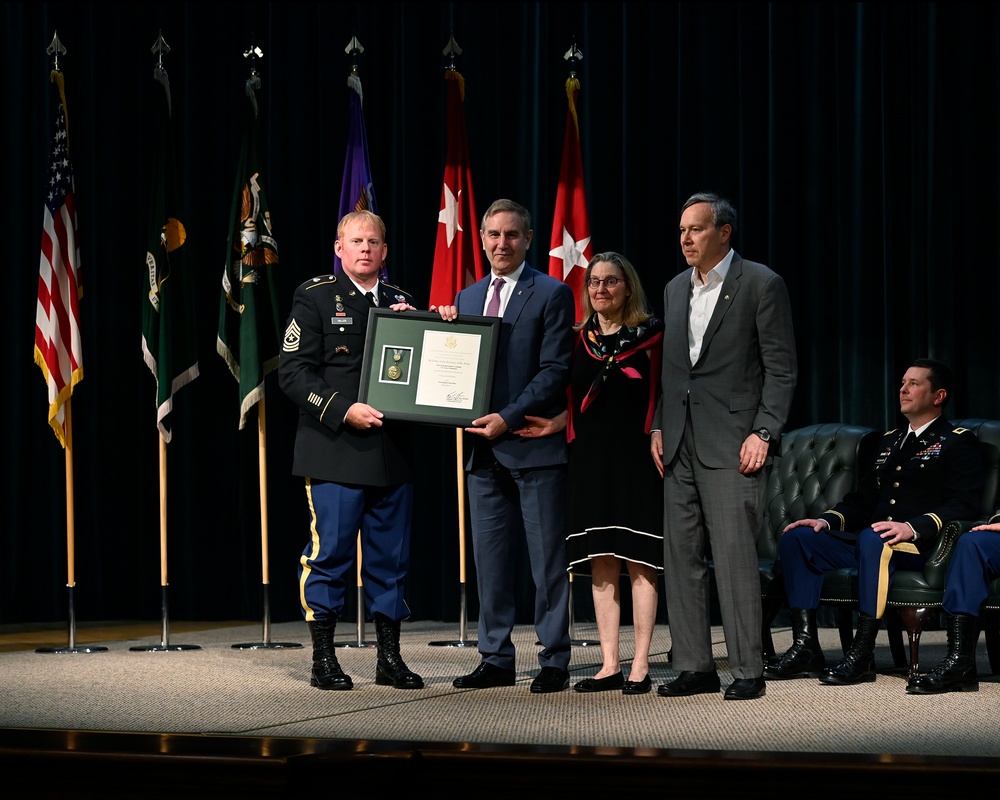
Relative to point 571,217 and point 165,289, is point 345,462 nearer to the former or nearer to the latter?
→ point 165,289

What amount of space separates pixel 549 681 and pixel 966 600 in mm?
1358

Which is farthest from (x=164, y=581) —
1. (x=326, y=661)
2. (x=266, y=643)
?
(x=326, y=661)

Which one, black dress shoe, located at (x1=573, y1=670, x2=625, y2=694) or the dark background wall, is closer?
black dress shoe, located at (x1=573, y1=670, x2=625, y2=694)

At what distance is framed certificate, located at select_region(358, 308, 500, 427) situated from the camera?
398 centimetres

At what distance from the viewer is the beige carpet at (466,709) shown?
3104 millimetres

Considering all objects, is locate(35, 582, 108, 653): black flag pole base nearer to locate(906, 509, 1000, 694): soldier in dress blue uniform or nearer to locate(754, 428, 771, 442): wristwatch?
locate(754, 428, 771, 442): wristwatch

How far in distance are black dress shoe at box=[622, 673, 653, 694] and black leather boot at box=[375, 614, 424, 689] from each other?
25.8 inches

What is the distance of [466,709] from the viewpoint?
3584 millimetres

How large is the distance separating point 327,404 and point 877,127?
3424mm

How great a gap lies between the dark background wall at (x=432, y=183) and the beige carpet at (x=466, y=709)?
1.55 metres

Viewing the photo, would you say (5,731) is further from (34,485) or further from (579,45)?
(579,45)

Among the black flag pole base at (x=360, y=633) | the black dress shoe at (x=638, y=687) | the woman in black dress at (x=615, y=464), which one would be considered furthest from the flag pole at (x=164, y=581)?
the black dress shoe at (x=638, y=687)

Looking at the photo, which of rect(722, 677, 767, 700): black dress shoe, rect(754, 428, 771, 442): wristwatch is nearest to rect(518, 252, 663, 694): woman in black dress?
rect(722, 677, 767, 700): black dress shoe

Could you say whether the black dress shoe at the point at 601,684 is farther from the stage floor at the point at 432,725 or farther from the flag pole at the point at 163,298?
the flag pole at the point at 163,298
